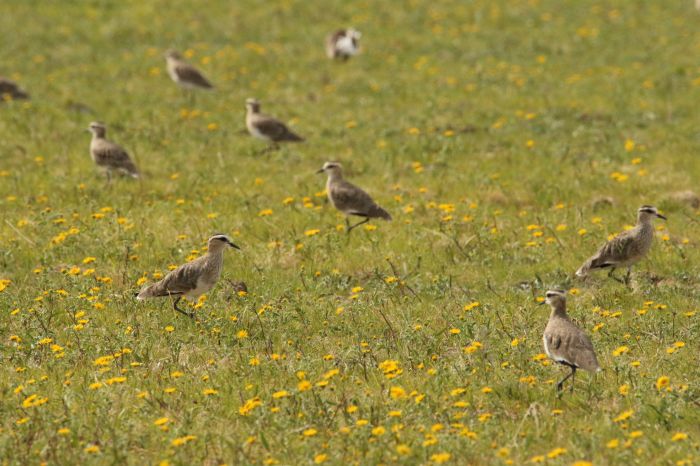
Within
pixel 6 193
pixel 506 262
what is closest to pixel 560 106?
pixel 506 262

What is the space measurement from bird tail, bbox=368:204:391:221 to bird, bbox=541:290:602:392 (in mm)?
5344

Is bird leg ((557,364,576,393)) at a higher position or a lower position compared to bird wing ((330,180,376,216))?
higher

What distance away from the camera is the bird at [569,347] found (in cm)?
981

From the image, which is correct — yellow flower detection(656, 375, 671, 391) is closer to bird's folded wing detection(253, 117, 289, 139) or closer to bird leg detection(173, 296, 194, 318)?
bird leg detection(173, 296, 194, 318)

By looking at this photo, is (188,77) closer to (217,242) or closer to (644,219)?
(217,242)

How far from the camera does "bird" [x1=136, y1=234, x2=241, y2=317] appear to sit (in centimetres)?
1211

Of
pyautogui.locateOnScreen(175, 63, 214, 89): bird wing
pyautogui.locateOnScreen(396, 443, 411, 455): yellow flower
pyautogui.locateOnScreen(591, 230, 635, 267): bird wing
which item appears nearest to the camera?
pyautogui.locateOnScreen(396, 443, 411, 455): yellow flower

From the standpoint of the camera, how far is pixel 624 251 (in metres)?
12.9

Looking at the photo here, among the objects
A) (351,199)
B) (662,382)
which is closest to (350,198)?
(351,199)

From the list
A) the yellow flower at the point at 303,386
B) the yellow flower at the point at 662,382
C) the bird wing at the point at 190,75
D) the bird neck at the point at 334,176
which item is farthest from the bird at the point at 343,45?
the yellow flower at the point at 662,382

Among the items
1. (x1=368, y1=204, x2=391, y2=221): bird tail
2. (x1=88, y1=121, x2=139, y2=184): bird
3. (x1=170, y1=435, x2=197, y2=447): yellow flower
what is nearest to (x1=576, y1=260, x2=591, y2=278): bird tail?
(x1=368, y1=204, x2=391, y2=221): bird tail

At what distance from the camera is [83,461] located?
8.62m

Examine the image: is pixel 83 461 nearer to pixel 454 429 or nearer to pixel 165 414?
pixel 165 414

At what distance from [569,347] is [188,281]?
459 centimetres
